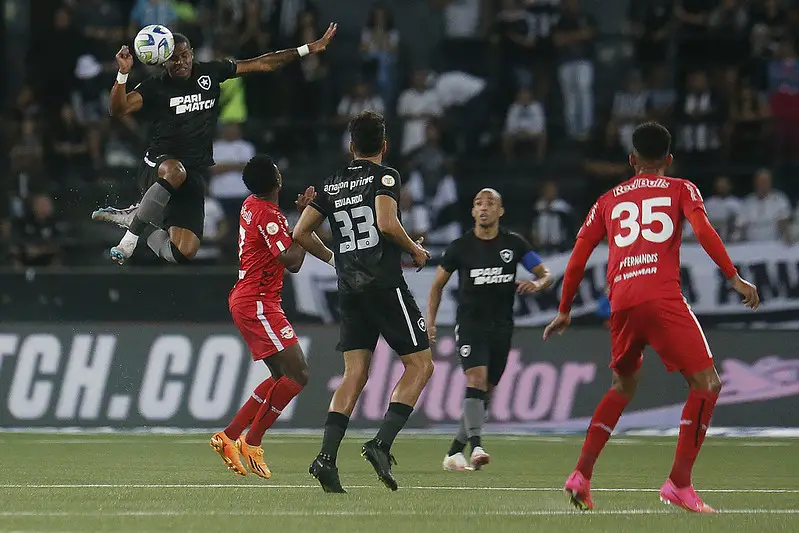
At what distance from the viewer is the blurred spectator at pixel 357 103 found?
69.9 ft

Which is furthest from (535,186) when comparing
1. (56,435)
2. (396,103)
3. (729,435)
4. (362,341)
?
(362,341)

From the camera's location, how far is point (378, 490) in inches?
393

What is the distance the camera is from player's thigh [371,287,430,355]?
987 centimetres

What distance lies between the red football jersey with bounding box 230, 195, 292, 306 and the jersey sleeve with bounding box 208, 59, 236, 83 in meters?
1.11

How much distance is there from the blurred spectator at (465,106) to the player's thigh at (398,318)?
1201 cm

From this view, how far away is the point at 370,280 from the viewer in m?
9.87

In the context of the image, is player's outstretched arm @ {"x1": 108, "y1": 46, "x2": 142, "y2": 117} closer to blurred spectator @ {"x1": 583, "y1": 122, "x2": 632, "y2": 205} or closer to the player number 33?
the player number 33

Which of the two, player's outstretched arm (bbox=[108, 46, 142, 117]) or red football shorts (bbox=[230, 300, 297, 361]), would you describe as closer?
player's outstretched arm (bbox=[108, 46, 142, 117])

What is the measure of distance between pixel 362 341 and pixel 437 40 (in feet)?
44.5

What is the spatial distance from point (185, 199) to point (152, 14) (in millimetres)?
9913

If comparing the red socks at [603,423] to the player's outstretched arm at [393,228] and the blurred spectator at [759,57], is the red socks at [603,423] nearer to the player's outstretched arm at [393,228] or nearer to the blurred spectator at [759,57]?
the player's outstretched arm at [393,228]

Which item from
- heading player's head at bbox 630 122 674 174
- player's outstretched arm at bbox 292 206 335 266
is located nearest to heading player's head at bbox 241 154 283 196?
player's outstretched arm at bbox 292 206 335 266

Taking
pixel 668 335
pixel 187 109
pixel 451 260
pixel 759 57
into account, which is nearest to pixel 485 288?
pixel 451 260

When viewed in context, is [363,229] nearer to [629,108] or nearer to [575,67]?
[629,108]
